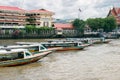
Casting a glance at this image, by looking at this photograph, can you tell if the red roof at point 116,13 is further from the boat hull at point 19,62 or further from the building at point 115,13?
the boat hull at point 19,62

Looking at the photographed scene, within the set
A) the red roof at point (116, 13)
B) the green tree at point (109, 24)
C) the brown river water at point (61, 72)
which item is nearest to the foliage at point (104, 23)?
the green tree at point (109, 24)

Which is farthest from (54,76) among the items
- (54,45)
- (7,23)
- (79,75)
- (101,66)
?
(7,23)

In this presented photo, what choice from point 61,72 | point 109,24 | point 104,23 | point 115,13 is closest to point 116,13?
point 115,13

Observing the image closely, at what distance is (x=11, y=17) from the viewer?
88688 millimetres

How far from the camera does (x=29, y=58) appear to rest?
2664 cm

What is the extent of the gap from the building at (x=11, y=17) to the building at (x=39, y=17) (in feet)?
9.09

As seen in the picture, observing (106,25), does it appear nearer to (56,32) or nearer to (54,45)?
(56,32)

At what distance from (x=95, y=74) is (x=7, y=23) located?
67733 millimetres

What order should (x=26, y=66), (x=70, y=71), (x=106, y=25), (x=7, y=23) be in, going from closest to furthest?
(x=70, y=71), (x=26, y=66), (x=7, y=23), (x=106, y=25)

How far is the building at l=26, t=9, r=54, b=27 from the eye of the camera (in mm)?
94125

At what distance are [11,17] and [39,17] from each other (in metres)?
9.07

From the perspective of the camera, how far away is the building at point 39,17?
94.1m

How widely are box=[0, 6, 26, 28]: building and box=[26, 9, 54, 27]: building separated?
109 inches

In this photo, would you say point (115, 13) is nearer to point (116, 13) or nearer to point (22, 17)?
point (116, 13)
